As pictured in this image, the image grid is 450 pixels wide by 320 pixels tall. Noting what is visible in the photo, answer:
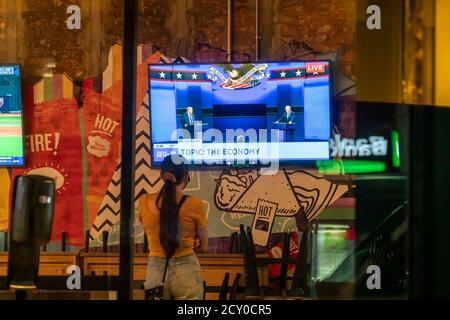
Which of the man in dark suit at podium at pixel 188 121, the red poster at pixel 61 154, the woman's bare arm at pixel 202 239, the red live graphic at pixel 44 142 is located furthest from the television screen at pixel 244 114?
the red live graphic at pixel 44 142

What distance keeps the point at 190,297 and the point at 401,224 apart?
1230 millimetres

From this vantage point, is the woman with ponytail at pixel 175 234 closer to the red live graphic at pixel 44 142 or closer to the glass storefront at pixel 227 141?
the glass storefront at pixel 227 141

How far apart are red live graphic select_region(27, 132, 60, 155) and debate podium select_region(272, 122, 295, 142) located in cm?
129

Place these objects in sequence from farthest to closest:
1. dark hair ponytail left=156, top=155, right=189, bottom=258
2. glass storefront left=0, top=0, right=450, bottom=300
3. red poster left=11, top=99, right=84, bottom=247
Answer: red poster left=11, top=99, right=84, bottom=247, dark hair ponytail left=156, top=155, right=189, bottom=258, glass storefront left=0, top=0, right=450, bottom=300

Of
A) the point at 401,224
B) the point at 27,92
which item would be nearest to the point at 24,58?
the point at 27,92

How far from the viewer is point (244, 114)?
16.0 feet

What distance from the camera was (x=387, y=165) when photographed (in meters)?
4.53

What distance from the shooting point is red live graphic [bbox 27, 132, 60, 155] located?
16.9ft

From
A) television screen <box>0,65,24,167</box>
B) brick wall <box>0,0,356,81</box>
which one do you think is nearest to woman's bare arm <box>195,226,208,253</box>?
brick wall <box>0,0,356,81</box>

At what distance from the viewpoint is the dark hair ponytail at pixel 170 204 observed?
4.92 meters

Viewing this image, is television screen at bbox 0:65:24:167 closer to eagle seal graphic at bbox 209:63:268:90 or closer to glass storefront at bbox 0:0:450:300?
glass storefront at bbox 0:0:450:300

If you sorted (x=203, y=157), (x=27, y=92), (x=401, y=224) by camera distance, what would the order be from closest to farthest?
(x=401, y=224) → (x=203, y=157) → (x=27, y=92)
